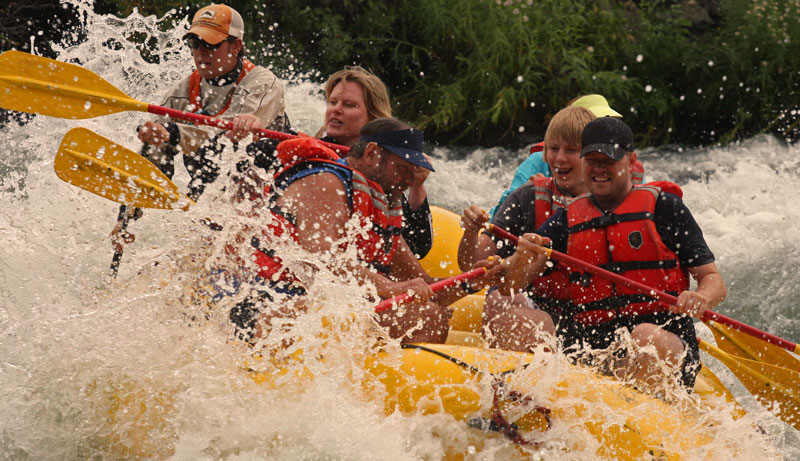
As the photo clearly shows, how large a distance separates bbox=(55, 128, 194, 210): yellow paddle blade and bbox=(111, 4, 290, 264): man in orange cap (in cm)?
26

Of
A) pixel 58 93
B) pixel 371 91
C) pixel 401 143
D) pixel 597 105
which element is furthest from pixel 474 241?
pixel 58 93

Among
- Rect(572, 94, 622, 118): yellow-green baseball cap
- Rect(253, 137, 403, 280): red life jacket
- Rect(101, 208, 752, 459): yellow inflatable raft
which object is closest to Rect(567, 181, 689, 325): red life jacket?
Rect(101, 208, 752, 459): yellow inflatable raft

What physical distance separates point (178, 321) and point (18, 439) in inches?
25.3

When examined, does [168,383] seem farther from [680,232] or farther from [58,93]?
[680,232]

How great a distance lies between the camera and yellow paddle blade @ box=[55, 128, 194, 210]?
3058 millimetres

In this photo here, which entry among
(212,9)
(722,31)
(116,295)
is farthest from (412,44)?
(116,295)

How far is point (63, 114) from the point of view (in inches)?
132

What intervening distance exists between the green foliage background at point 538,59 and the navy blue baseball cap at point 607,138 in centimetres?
496

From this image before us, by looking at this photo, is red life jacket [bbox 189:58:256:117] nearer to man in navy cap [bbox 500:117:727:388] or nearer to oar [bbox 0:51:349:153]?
oar [bbox 0:51:349:153]

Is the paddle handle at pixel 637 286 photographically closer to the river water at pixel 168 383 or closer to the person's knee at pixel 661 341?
the person's knee at pixel 661 341

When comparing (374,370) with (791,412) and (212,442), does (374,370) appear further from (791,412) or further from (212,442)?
(791,412)

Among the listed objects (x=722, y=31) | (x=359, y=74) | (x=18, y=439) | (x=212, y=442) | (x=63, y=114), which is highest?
(x=722, y=31)

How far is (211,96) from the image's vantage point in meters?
3.63

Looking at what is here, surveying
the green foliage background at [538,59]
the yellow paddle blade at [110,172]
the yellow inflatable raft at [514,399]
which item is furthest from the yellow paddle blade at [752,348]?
the green foliage background at [538,59]
